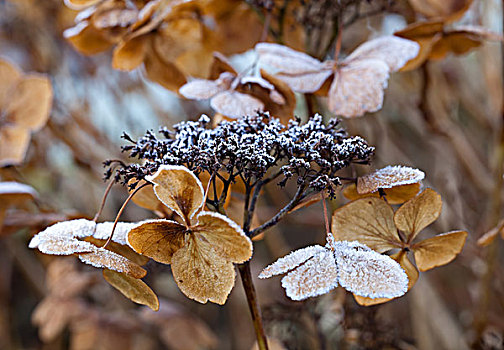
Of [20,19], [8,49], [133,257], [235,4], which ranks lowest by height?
[8,49]

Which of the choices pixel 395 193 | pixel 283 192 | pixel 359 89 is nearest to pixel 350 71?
pixel 359 89

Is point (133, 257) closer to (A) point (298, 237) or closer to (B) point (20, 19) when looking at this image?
(B) point (20, 19)

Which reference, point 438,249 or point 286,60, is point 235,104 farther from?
point 438,249

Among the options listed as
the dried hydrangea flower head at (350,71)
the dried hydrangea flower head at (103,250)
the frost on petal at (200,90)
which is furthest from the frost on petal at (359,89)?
the dried hydrangea flower head at (103,250)

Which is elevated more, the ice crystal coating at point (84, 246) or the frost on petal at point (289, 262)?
the frost on petal at point (289, 262)

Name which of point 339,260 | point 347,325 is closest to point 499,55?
point 347,325

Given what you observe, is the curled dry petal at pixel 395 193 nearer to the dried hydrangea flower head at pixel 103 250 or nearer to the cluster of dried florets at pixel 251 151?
the cluster of dried florets at pixel 251 151

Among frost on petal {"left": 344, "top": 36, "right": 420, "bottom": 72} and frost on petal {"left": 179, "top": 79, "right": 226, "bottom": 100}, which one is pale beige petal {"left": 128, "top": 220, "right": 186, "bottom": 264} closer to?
frost on petal {"left": 179, "top": 79, "right": 226, "bottom": 100}
